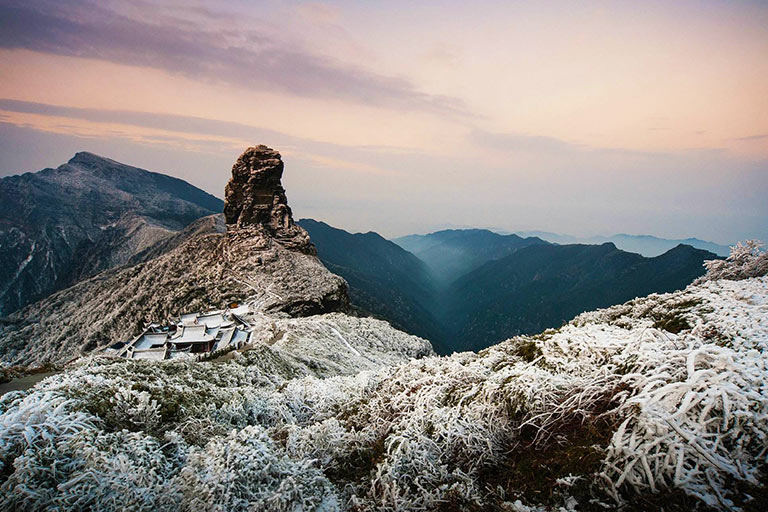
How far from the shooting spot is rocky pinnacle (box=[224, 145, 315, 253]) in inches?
2694

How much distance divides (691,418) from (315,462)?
4743mm

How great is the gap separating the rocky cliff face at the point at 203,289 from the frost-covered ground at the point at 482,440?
3908 cm

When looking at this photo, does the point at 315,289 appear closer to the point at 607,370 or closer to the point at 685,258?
the point at 607,370

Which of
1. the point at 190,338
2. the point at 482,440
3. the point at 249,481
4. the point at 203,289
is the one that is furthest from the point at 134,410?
the point at 203,289

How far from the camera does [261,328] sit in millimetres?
33062

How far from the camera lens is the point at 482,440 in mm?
4770

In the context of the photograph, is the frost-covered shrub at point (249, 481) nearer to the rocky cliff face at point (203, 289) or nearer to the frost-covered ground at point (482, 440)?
the frost-covered ground at point (482, 440)

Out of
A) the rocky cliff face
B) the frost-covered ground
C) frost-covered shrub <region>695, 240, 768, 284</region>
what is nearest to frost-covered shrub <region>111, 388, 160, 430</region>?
the frost-covered ground

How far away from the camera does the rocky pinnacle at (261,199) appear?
6844 cm

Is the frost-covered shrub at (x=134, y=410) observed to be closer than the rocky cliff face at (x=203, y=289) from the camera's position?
Yes

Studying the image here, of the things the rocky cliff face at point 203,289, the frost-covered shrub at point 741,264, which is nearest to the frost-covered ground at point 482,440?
the frost-covered shrub at point 741,264

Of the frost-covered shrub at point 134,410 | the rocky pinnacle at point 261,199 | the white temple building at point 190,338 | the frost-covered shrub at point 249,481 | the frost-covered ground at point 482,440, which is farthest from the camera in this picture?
the rocky pinnacle at point 261,199

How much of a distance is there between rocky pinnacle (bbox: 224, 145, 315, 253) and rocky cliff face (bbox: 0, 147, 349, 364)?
0.65 ft

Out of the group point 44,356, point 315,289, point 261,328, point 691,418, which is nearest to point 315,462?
point 691,418
